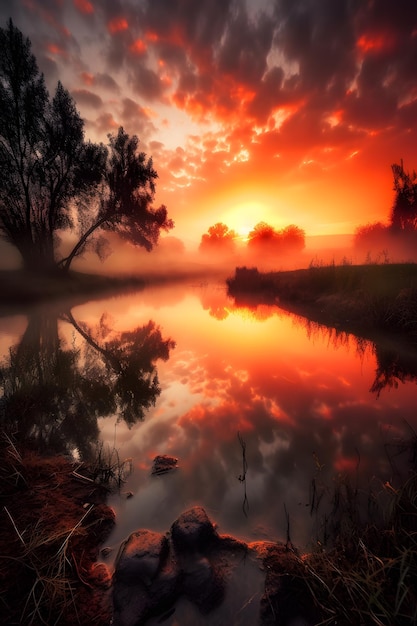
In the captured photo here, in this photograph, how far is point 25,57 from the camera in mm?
15953

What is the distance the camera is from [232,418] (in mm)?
4414

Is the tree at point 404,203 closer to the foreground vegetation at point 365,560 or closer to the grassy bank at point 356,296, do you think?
the grassy bank at point 356,296

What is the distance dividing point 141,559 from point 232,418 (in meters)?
2.63

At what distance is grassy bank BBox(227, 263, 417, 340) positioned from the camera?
962 cm

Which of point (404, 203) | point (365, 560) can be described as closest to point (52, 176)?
point (365, 560)

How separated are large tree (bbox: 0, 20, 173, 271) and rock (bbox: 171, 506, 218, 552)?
21.9 m

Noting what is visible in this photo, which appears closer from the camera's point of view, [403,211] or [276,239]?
[403,211]

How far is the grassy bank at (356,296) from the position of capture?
9.62 metres

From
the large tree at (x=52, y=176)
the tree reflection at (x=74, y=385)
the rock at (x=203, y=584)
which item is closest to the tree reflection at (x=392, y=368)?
the rock at (x=203, y=584)

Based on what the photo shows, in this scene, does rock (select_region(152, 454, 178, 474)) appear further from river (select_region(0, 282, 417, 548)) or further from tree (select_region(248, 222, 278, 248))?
tree (select_region(248, 222, 278, 248))

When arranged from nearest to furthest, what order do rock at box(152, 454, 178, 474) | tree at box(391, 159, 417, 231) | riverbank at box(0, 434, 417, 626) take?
1. riverbank at box(0, 434, 417, 626)
2. rock at box(152, 454, 178, 474)
3. tree at box(391, 159, 417, 231)

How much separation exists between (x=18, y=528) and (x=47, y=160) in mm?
23201

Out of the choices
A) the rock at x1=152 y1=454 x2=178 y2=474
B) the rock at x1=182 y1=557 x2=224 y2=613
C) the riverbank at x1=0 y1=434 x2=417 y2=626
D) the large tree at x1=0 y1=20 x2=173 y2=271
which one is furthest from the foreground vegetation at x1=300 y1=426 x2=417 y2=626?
the large tree at x1=0 y1=20 x2=173 y2=271

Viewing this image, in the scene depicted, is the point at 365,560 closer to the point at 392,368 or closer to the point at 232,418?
the point at 232,418
